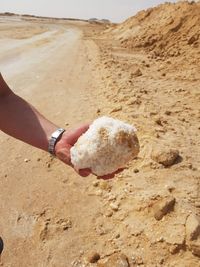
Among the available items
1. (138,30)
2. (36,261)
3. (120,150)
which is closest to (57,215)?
(36,261)

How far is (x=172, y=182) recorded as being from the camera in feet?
11.8

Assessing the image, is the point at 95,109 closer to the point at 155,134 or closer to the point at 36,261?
the point at 155,134

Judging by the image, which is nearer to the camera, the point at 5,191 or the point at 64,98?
the point at 5,191

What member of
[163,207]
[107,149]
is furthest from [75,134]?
[163,207]

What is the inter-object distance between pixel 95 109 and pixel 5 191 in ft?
8.82

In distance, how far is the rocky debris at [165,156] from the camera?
3.93 m

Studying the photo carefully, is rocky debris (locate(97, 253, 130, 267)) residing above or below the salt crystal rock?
below

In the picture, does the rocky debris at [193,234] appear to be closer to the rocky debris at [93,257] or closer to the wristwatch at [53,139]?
the rocky debris at [93,257]

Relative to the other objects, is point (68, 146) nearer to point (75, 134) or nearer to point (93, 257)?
point (75, 134)

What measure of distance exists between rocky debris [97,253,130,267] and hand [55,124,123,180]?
3.81 feet

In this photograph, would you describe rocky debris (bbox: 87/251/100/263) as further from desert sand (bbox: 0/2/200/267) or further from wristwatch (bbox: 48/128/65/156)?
wristwatch (bbox: 48/128/65/156)

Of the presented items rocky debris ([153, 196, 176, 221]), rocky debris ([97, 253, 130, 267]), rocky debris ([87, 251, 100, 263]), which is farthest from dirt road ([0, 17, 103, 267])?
rocky debris ([153, 196, 176, 221])

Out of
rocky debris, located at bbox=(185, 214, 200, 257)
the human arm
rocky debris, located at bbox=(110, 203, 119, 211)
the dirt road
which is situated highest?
the human arm

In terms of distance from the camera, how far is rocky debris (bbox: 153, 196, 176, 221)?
124 inches
